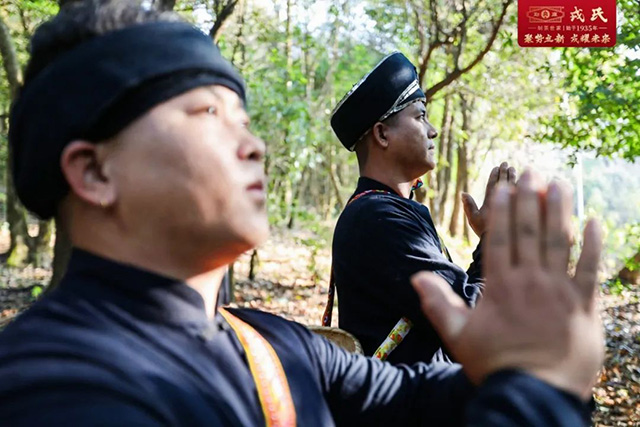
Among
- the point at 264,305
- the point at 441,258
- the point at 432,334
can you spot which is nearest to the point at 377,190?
the point at 441,258

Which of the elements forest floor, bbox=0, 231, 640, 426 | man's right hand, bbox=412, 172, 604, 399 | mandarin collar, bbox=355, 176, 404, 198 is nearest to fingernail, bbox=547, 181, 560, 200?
man's right hand, bbox=412, 172, 604, 399

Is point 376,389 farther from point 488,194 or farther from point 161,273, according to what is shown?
point 488,194

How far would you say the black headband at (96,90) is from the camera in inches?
47.6

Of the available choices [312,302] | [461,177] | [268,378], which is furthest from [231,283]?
[461,177]

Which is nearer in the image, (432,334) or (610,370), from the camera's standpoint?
(432,334)

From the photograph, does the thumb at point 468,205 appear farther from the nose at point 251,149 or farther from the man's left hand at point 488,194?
the nose at point 251,149

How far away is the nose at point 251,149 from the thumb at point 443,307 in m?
0.44

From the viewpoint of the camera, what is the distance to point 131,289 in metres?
1.19

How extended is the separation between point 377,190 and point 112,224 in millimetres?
1767

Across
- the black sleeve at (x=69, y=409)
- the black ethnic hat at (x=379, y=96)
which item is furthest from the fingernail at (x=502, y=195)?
the black ethnic hat at (x=379, y=96)

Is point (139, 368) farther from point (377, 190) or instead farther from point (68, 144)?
point (377, 190)

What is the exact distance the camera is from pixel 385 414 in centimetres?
148

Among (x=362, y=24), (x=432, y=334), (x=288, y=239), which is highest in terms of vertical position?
(x=362, y=24)

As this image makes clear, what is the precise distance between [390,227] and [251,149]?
1282mm
